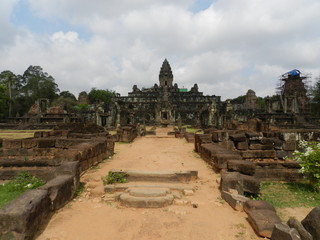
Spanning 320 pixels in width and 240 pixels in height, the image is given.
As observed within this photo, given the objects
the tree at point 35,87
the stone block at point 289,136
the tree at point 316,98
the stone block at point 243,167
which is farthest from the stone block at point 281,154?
the tree at point 35,87

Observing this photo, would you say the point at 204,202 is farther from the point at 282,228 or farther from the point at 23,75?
the point at 23,75

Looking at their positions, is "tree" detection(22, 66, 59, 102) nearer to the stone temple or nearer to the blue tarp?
the stone temple

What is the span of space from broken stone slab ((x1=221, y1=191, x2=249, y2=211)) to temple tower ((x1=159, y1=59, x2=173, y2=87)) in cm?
5460

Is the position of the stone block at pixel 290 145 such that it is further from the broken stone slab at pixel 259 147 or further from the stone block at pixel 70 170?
the stone block at pixel 70 170

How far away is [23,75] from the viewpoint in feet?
194

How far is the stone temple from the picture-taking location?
31.9 metres

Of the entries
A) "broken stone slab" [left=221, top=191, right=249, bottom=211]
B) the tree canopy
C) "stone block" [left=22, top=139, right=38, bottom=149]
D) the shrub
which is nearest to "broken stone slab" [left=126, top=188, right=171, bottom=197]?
"broken stone slab" [left=221, top=191, right=249, bottom=211]

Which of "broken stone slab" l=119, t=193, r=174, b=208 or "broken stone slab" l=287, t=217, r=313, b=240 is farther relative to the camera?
"broken stone slab" l=119, t=193, r=174, b=208

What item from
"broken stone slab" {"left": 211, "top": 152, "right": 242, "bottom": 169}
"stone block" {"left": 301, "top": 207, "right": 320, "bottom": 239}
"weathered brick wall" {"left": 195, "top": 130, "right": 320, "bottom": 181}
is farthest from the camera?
"broken stone slab" {"left": 211, "top": 152, "right": 242, "bottom": 169}

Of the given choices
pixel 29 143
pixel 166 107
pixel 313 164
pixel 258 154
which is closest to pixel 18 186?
pixel 29 143

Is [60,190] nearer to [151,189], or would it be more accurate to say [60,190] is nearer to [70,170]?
[70,170]

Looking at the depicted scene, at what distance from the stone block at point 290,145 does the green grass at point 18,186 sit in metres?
8.04

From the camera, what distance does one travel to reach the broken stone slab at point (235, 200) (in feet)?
14.6

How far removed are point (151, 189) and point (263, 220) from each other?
2487mm
